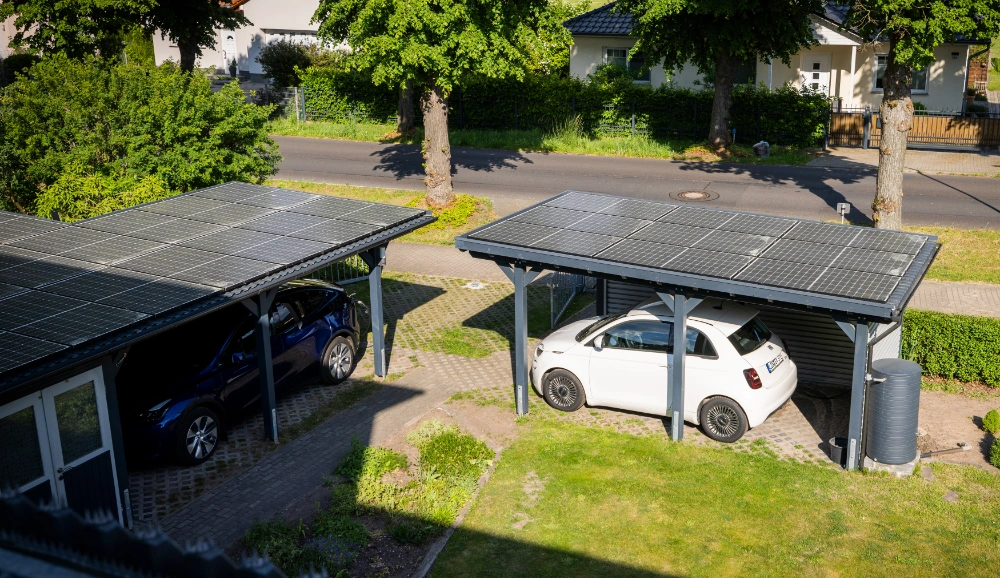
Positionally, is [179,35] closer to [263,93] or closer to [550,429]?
[263,93]

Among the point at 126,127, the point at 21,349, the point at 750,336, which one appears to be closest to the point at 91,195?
the point at 126,127

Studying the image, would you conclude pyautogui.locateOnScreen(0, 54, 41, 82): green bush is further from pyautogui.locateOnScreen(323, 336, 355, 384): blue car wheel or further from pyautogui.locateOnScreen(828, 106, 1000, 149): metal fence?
pyautogui.locateOnScreen(323, 336, 355, 384): blue car wheel

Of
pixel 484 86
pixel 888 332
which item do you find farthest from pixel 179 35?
pixel 888 332

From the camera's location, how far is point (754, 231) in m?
13.9

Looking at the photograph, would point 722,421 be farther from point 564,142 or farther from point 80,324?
point 564,142

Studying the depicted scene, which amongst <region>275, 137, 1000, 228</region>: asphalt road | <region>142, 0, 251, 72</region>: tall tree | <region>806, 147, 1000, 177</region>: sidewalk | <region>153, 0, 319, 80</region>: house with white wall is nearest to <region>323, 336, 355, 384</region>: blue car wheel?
<region>275, 137, 1000, 228</region>: asphalt road

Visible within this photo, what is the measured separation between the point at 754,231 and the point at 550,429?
4035 millimetres

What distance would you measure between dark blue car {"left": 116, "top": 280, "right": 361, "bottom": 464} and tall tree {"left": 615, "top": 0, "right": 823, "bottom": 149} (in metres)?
15.9

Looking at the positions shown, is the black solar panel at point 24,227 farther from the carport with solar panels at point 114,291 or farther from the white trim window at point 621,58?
the white trim window at point 621,58

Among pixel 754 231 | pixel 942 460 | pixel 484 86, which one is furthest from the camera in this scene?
pixel 484 86

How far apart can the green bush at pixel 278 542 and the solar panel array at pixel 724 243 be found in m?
4.89

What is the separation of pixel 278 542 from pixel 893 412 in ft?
23.6

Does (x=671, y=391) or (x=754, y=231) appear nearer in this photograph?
(x=671, y=391)

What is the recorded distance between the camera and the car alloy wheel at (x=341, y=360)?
15.0m
